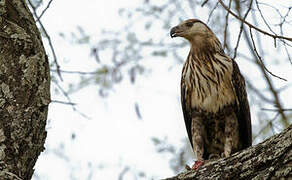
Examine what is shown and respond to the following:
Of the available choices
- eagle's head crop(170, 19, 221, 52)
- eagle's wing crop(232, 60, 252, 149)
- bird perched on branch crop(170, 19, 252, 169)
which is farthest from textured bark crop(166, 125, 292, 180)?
eagle's head crop(170, 19, 221, 52)

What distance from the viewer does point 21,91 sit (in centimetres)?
309

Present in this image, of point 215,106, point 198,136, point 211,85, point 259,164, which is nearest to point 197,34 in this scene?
point 211,85

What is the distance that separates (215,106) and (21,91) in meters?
2.31

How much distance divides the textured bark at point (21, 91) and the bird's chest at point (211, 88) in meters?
2.02

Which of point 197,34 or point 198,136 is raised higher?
point 197,34

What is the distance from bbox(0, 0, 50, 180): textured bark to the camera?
2961 millimetres

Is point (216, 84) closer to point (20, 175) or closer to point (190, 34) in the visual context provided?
point (190, 34)

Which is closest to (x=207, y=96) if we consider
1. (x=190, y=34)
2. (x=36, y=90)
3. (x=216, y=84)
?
(x=216, y=84)

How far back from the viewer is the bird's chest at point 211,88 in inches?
191

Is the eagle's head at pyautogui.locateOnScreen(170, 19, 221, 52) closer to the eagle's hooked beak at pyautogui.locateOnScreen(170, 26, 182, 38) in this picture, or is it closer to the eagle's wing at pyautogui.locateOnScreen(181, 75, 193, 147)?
the eagle's hooked beak at pyautogui.locateOnScreen(170, 26, 182, 38)

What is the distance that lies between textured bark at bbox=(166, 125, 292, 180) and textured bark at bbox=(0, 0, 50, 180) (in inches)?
38.4

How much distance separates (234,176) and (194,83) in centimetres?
230

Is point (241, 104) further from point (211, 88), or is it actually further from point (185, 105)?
point (185, 105)

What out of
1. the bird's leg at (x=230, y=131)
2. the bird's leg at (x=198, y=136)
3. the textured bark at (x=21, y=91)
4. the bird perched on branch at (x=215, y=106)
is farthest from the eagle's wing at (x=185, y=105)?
the textured bark at (x=21, y=91)
